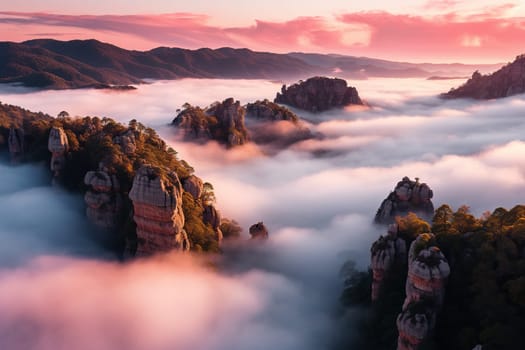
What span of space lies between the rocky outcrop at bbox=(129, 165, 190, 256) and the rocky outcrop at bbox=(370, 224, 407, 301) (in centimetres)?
3164

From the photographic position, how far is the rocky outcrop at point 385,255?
5375 cm

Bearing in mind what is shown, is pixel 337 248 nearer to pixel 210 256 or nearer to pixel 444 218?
pixel 210 256

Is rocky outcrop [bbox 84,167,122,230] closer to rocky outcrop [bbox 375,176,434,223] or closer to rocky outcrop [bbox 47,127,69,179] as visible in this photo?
rocky outcrop [bbox 47,127,69,179]

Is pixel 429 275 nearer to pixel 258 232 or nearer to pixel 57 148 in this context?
pixel 258 232

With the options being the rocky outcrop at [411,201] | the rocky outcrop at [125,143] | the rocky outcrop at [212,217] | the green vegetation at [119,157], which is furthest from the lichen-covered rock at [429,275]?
the rocky outcrop at [125,143]

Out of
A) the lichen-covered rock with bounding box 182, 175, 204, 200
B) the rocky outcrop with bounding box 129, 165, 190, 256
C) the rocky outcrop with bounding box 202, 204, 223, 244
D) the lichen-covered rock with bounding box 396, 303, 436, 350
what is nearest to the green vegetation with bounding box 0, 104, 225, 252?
the lichen-covered rock with bounding box 182, 175, 204, 200

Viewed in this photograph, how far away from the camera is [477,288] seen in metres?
41.3

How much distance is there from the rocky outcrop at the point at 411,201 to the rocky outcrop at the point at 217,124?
96576 mm

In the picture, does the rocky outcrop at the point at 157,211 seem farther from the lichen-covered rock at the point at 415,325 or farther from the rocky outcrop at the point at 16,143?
the rocky outcrop at the point at 16,143

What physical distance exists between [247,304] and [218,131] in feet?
359

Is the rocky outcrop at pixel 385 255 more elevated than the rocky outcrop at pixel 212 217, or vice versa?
the rocky outcrop at pixel 385 255

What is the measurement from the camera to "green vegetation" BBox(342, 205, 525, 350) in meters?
37.6

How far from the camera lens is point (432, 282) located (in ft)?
139


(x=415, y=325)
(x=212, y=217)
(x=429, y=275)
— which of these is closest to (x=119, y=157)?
(x=212, y=217)
